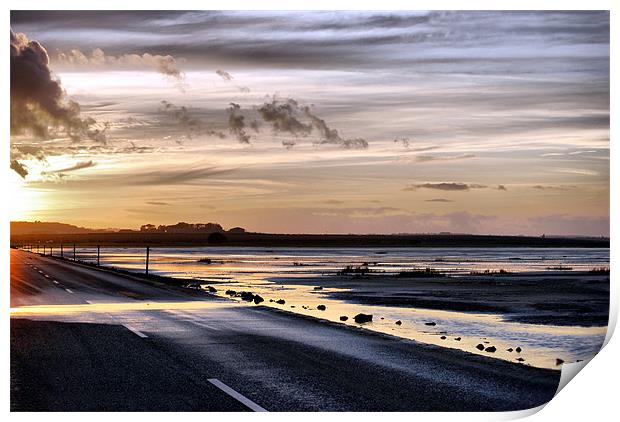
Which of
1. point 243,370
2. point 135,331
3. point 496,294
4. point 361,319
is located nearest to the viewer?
point 243,370

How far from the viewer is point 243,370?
13.4m

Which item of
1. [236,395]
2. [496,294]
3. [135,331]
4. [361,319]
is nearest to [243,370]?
[236,395]

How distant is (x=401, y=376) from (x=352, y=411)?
2.34 metres

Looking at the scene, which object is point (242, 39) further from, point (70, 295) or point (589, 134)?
point (70, 295)

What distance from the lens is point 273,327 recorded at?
63.5ft

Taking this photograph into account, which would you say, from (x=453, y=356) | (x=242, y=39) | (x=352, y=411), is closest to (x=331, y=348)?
(x=453, y=356)

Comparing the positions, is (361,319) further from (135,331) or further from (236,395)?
(236,395)

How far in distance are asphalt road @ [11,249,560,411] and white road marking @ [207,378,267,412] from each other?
0.01 meters

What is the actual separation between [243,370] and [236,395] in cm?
193

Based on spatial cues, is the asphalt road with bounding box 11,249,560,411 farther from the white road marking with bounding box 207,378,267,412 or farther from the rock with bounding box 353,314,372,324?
the rock with bounding box 353,314,372,324

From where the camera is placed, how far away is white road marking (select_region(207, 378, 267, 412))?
1077cm

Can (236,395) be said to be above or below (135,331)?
below
